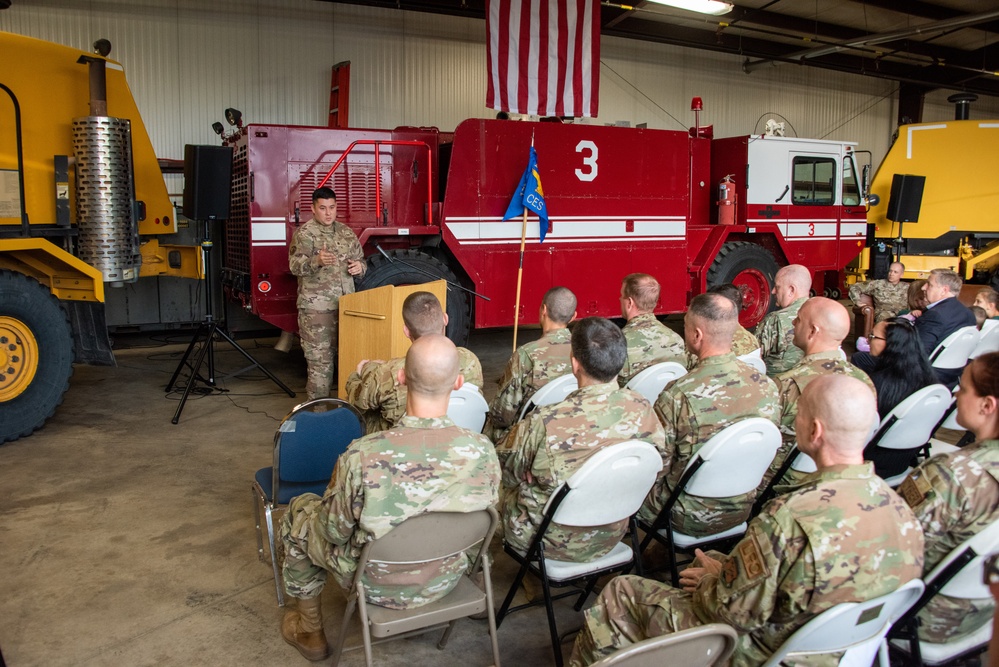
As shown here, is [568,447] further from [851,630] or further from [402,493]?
[851,630]

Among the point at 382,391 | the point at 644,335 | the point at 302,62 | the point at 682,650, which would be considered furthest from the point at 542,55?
the point at 682,650

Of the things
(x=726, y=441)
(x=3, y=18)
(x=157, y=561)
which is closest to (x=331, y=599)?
(x=157, y=561)

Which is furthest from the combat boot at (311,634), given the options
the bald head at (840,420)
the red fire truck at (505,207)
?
the red fire truck at (505,207)

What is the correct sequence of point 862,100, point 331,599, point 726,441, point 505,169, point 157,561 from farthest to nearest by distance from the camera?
point 862,100 < point 505,169 < point 157,561 < point 331,599 < point 726,441

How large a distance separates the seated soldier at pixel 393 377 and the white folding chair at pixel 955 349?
328 centimetres

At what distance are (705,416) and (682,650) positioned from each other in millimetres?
1551

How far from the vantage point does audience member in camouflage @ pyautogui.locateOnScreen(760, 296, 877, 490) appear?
131 inches

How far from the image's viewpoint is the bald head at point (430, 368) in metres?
2.34

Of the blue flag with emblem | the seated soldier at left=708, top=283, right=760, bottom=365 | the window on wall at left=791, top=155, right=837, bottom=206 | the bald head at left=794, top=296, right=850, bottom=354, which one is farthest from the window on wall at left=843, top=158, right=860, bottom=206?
the bald head at left=794, top=296, right=850, bottom=354

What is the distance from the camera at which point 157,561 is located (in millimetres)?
3762

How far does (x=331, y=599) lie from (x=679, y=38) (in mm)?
13476

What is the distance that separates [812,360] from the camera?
3.46 m

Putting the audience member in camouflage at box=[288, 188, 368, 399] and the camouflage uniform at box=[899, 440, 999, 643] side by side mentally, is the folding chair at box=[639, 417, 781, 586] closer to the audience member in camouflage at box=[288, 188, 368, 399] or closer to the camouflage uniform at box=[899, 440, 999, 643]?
the camouflage uniform at box=[899, 440, 999, 643]

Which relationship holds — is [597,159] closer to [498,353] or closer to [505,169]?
[505,169]
